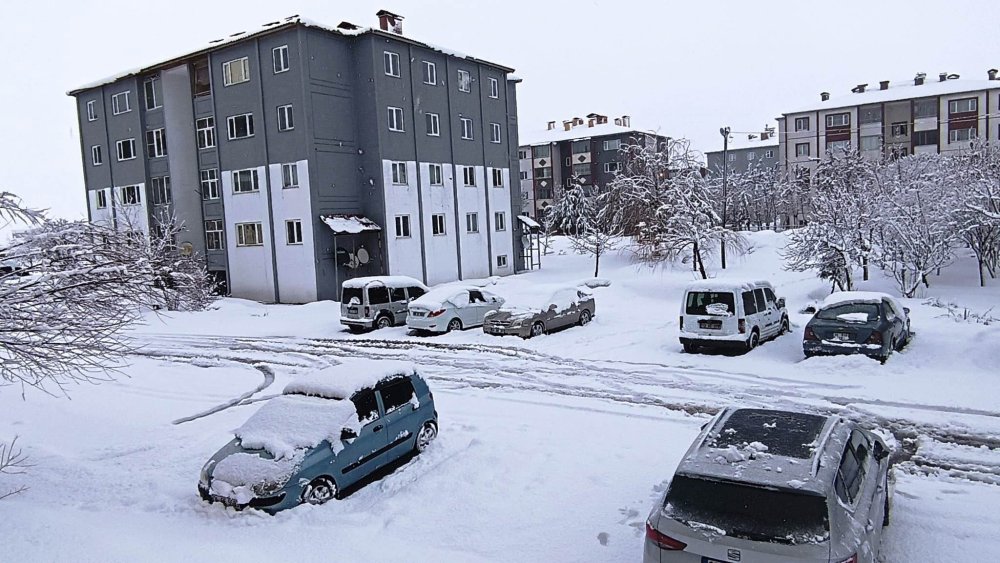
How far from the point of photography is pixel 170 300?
8.95m

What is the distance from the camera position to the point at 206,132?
3681 centimetres

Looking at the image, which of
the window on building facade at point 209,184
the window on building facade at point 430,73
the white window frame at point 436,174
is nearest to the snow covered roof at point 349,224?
the white window frame at point 436,174

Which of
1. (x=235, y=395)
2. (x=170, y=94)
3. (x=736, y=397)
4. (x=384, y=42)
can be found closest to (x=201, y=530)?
(x=235, y=395)

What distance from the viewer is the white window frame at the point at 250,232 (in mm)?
34844

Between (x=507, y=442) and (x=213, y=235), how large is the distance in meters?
31.9

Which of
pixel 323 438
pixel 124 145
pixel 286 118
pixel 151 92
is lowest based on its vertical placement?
pixel 323 438

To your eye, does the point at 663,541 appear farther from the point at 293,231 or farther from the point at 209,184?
the point at 209,184

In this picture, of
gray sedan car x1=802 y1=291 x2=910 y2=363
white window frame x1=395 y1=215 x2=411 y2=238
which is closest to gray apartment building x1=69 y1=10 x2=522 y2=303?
white window frame x1=395 y1=215 x2=411 y2=238

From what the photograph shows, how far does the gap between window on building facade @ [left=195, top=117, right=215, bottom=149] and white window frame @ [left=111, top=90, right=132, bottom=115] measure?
6.48 meters

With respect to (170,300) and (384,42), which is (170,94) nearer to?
(384,42)

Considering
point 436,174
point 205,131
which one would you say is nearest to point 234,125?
point 205,131

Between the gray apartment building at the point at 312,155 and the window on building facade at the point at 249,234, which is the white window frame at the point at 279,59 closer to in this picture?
the gray apartment building at the point at 312,155

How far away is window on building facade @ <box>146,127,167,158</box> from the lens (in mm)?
39312

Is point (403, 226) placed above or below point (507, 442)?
above
